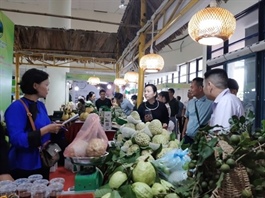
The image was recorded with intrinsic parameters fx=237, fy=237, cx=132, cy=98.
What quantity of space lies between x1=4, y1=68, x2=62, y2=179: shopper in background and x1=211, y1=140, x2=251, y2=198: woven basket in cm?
136

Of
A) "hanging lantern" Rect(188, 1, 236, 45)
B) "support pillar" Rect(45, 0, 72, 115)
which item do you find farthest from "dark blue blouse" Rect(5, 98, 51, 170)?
"support pillar" Rect(45, 0, 72, 115)

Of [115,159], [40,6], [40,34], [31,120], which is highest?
[40,6]

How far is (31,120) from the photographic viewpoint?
1754 mm

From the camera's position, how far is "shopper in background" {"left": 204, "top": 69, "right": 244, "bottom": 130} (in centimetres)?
224

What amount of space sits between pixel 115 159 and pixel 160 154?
26 cm

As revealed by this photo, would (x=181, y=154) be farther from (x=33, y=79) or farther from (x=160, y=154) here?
(x=33, y=79)

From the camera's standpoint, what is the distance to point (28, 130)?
1.75 m

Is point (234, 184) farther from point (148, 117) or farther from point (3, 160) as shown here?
point (148, 117)

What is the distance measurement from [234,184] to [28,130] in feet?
4.89

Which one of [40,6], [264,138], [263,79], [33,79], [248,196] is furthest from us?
[40,6]

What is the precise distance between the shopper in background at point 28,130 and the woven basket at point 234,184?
1.36 m

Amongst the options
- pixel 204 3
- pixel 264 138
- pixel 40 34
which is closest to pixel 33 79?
pixel 264 138

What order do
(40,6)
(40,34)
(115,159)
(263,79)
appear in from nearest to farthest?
1. (115,159)
2. (263,79)
3. (40,34)
4. (40,6)

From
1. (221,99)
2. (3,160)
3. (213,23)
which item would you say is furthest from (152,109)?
(3,160)
